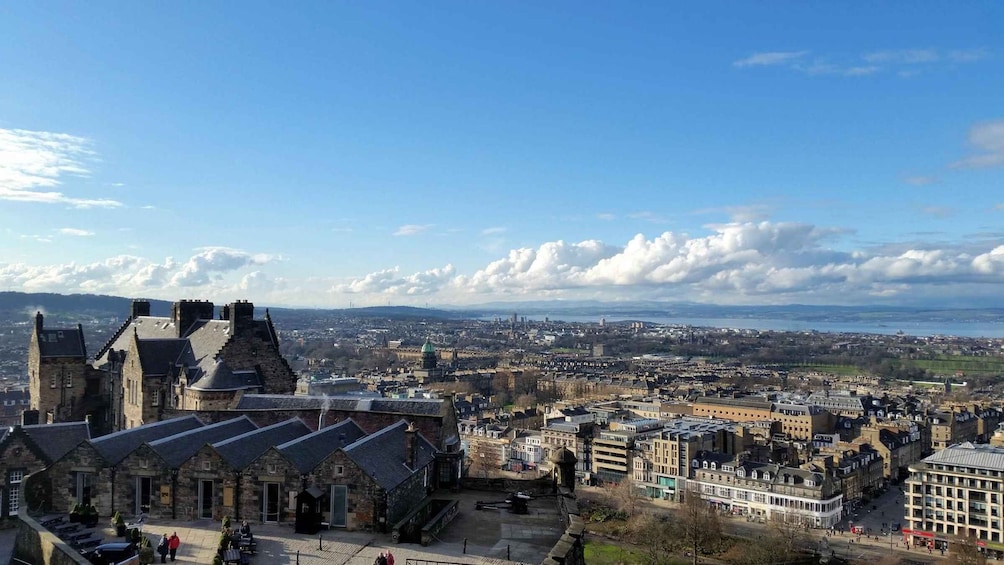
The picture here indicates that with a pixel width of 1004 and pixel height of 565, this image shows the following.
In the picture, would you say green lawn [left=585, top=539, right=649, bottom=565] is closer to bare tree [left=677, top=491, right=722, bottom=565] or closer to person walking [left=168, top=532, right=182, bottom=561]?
bare tree [left=677, top=491, right=722, bottom=565]

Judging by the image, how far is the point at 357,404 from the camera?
108 ft

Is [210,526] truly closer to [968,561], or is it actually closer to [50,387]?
[50,387]

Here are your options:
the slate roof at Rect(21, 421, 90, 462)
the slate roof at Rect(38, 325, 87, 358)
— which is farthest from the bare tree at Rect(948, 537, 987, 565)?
the slate roof at Rect(38, 325, 87, 358)

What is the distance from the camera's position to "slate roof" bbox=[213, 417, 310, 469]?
83.6ft

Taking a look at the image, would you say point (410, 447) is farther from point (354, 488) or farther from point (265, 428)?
point (265, 428)

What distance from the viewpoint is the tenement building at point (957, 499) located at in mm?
85688

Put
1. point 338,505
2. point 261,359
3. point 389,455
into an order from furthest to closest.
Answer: point 261,359 < point 389,455 < point 338,505

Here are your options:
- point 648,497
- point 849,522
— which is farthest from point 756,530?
Result: point 648,497

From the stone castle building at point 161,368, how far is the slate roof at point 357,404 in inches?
224

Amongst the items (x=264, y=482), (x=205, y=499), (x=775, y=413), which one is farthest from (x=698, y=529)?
(x=775, y=413)

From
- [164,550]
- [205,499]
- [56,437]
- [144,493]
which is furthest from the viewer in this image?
[56,437]

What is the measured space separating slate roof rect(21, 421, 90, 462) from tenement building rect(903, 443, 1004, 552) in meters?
81.5

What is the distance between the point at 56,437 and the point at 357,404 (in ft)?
35.5

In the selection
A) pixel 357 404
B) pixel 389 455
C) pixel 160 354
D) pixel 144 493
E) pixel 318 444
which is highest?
pixel 160 354
